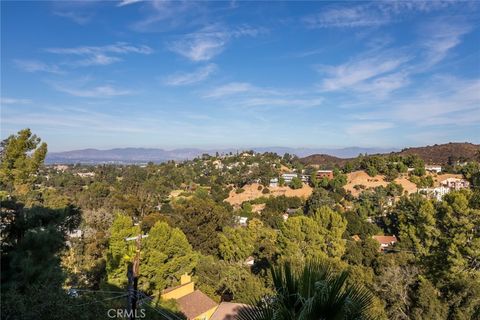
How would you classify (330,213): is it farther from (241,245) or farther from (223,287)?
(223,287)

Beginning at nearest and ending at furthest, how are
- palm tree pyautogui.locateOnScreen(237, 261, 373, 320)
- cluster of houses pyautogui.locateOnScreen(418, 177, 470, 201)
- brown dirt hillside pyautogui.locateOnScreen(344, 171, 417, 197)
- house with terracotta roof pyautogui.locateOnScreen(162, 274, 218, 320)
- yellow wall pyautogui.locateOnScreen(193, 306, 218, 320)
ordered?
palm tree pyautogui.locateOnScreen(237, 261, 373, 320) → yellow wall pyautogui.locateOnScreen(193, 306, 218, 320) → house with terracotta roof pyautogui.locateOnScreen(162, 274, 218, 320) → cluster of houses pyautogui.locateOnScreen(418, 177, 470, 201) → brown dirt hillside pyautogui.locateOnScreen(344, 171, 417, 197)

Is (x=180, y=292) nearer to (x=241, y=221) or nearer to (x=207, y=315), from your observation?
(x=207, y=315)

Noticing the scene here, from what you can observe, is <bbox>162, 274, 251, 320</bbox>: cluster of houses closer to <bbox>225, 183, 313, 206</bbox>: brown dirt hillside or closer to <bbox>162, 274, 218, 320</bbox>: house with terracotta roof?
<bbox>162, 274, 218, 320</bbox>: house with terracotta roof

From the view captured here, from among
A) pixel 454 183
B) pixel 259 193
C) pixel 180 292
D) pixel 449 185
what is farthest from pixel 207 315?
Answer: pixel 454 183

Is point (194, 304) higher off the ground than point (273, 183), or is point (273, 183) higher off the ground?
point (273, 183)

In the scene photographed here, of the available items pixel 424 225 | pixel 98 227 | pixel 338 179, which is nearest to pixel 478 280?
pixel 424 225

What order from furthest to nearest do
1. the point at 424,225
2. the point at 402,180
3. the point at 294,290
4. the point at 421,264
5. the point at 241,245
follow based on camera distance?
the point at 402,180
the point at 241,245
the point at 424,225
the point at 421,264
the point at 294,290

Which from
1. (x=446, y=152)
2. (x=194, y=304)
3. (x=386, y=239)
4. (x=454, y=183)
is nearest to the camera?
(x=194, y=304)

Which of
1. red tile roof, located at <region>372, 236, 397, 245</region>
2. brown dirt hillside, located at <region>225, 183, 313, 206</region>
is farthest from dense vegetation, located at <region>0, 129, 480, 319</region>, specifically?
brown dirt hillside, located at <region>225, 183, 313, 206</region>
